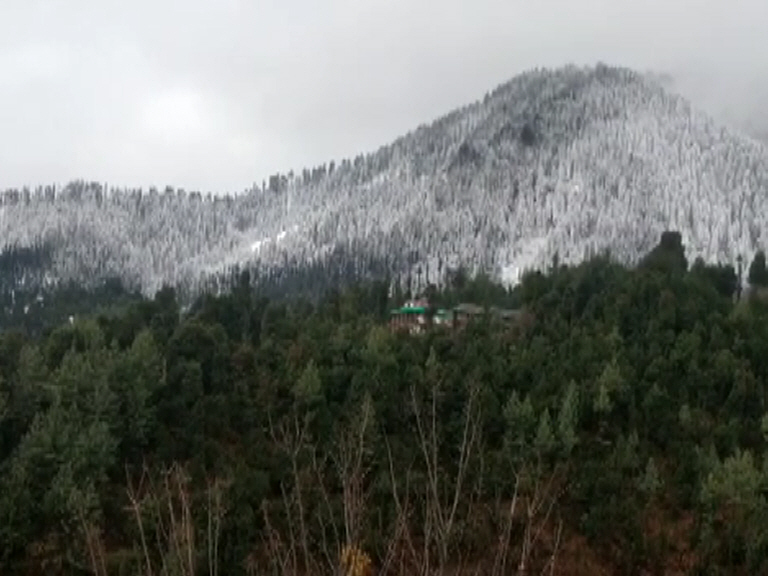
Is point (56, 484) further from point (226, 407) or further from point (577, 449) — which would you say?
point (577, 449)

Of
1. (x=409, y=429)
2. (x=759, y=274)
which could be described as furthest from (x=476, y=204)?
(x=409, y=429)

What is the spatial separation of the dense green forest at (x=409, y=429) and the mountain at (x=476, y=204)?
71639 mm

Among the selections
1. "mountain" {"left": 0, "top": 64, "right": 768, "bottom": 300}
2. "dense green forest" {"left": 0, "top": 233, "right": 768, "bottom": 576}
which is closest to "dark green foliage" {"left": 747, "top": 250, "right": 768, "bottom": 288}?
"dense green forest" {"left": 0, "top": 233, "right": 768, "bottom": 576}

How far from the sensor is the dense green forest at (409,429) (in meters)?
28.9

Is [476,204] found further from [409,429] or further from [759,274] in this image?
[409,429]

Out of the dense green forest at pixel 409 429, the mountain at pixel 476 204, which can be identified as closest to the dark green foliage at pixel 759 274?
the dense green forest at pixel 409 429

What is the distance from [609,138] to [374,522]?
136 m

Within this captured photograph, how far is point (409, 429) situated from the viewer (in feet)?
121

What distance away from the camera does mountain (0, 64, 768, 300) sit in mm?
131000

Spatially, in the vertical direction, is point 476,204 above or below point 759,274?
above

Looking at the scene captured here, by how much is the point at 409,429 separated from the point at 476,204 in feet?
357

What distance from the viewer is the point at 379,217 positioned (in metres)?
148

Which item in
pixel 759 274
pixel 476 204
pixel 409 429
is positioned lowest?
pixel 409 429

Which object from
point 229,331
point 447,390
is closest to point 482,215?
point 229,331
